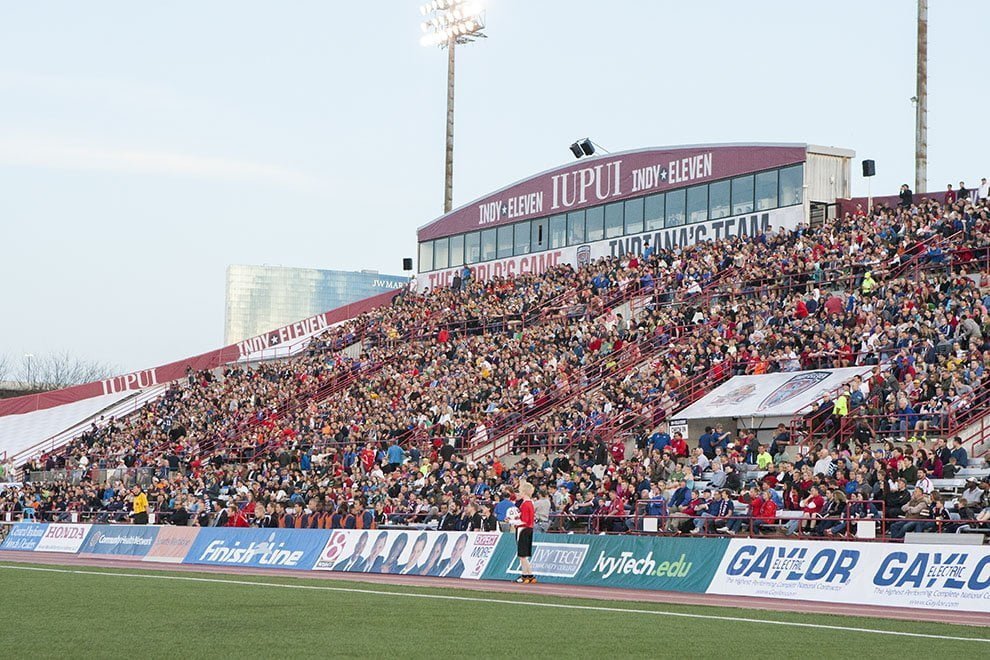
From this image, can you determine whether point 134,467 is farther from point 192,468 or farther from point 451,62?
point 451,62

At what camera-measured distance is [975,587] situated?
729 inches

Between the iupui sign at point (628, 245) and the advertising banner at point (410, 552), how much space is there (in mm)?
18423

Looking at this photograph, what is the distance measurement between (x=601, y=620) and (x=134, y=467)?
34269mm

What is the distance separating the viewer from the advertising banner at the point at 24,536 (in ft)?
129

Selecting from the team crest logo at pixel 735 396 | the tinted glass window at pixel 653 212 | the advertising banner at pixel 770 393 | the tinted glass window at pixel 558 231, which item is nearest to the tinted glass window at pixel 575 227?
the tinted glass window at pixel 558 231

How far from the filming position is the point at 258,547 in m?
30.9

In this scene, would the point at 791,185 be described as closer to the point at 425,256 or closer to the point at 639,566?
the point at 425,256

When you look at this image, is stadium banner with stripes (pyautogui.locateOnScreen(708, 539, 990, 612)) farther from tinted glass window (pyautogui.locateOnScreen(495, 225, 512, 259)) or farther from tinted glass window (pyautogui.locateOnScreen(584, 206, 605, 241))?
tinted glass window (pyautogui.locateOnScreen(495, 225, 512, 259))

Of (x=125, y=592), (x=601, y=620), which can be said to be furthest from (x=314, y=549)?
(x=601, y=620)

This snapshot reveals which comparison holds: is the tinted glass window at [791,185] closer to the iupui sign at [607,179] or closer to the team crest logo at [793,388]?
A: the iupui sign at [607,179]

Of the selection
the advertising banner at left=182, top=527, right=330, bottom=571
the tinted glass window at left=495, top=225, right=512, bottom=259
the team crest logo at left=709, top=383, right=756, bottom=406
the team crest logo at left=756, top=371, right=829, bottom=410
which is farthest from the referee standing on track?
the tinted glass window at left=495, top=225, right=512, bottom=259

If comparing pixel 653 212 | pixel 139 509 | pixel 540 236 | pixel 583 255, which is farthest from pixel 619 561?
pixel 540 236

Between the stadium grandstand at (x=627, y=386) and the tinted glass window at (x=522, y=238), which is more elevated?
the tinted glass window at (x=522, y=238)

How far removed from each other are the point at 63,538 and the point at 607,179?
2330 centimetres
